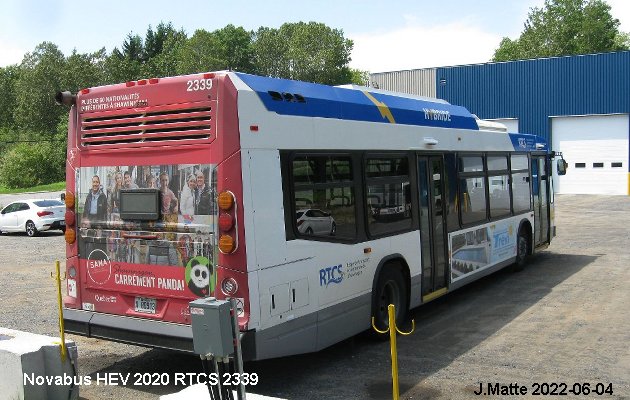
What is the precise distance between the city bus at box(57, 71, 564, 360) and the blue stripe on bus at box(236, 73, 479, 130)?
0.02 m

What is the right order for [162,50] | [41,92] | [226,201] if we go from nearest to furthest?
[226,201]
[41,92]
[162,50]

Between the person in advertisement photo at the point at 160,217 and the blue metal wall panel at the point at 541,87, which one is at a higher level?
the blue metal wall panel at the point at 541,87

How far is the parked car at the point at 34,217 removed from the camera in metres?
23.5

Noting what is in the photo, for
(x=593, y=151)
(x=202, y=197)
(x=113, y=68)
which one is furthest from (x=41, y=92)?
(x=202, y=197)

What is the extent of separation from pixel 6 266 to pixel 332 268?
37.5 feet

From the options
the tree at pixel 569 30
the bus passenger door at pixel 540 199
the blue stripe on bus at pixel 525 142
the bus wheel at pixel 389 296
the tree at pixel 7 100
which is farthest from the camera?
the tree at pixel 7 100

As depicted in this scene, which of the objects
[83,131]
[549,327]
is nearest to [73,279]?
[83,131]

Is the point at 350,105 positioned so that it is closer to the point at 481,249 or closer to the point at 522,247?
the point at 481,249

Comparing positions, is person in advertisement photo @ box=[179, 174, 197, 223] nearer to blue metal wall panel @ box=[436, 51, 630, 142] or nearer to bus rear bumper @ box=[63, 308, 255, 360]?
bus rear bumper @ box=[63, 308, 255, 360]

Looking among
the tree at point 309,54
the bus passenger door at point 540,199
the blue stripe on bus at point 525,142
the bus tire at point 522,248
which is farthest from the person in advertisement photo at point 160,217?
the tree at point 309,54

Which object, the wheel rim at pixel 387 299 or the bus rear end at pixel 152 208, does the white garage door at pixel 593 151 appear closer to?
the wheel rim at pixel 387 299

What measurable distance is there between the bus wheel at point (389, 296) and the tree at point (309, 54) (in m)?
78.0

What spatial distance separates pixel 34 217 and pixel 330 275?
1941 centimetres

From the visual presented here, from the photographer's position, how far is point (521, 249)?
12961 mm
